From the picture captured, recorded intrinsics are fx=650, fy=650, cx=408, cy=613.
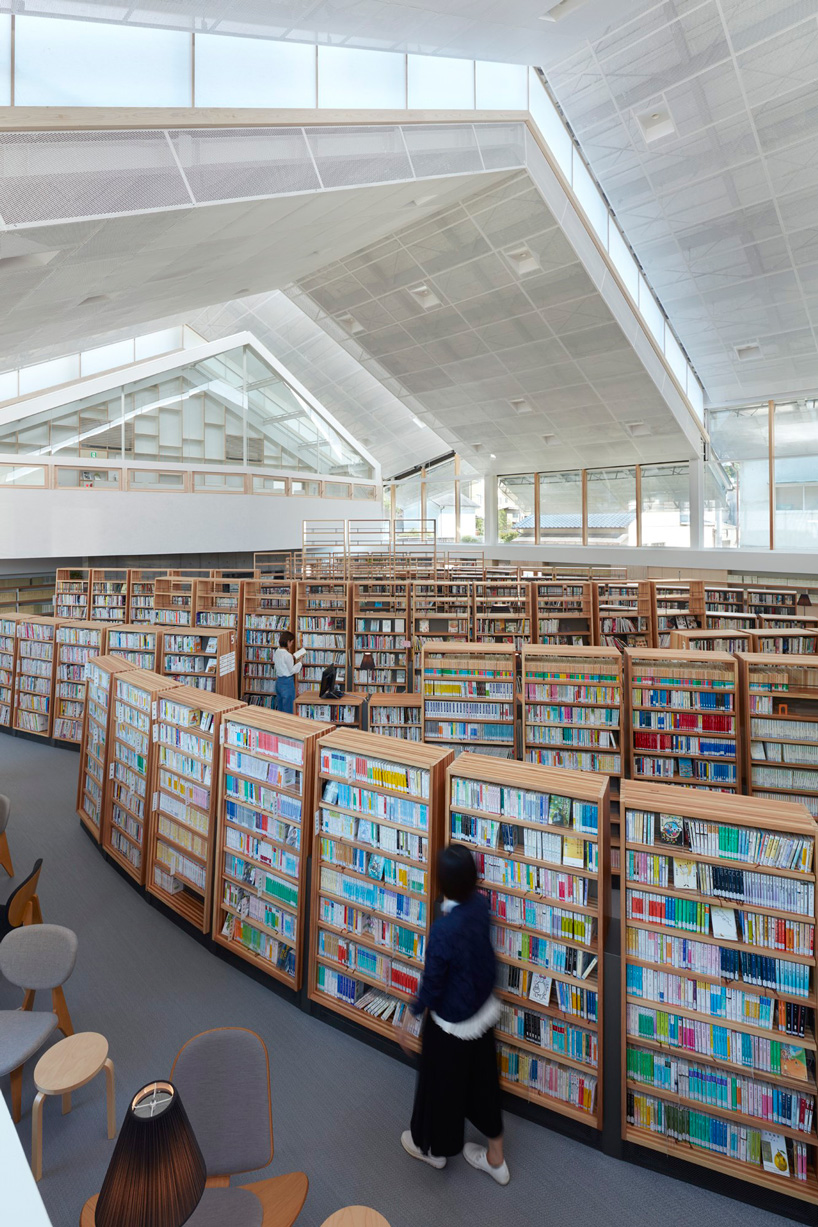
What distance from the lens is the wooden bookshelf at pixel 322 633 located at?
341 inches

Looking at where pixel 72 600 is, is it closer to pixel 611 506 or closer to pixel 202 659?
pixel 202 659

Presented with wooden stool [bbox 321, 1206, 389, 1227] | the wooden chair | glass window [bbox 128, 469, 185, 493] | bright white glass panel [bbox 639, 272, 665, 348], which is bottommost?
wooden stool [bbox 321, 1206, 389, 1227]

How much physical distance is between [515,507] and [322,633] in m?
10.5

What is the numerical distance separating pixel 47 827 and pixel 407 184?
7.56m

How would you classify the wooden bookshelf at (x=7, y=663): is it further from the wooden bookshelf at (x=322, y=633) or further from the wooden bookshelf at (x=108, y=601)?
the wooden bookshelf at (x=322, y=633)

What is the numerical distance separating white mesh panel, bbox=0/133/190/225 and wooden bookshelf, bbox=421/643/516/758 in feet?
13.1

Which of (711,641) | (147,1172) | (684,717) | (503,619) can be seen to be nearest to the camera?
(147,1172)

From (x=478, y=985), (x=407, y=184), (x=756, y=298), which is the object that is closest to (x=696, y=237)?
(x=756, y=298)

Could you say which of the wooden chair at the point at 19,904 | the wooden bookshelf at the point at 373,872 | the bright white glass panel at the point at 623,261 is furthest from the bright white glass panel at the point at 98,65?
the bright white glass panel at the point at 623,261

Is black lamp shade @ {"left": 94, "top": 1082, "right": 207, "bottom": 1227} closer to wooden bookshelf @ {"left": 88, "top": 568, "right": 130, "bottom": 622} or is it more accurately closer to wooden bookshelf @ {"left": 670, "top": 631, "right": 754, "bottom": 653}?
wooden bookshelf @ {"left": 670, "top": 631, "right": 754, "bottom": 653}

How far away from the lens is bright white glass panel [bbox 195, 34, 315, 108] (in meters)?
4.53

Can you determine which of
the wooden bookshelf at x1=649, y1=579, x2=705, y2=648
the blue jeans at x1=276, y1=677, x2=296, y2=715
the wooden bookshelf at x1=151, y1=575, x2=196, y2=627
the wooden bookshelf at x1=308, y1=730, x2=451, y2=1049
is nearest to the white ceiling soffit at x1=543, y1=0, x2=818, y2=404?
the wooden bookshelf at x1=649, y1=579, x2=705, y2=648

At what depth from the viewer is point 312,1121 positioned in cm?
288

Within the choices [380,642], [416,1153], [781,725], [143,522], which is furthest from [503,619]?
[143,522]
